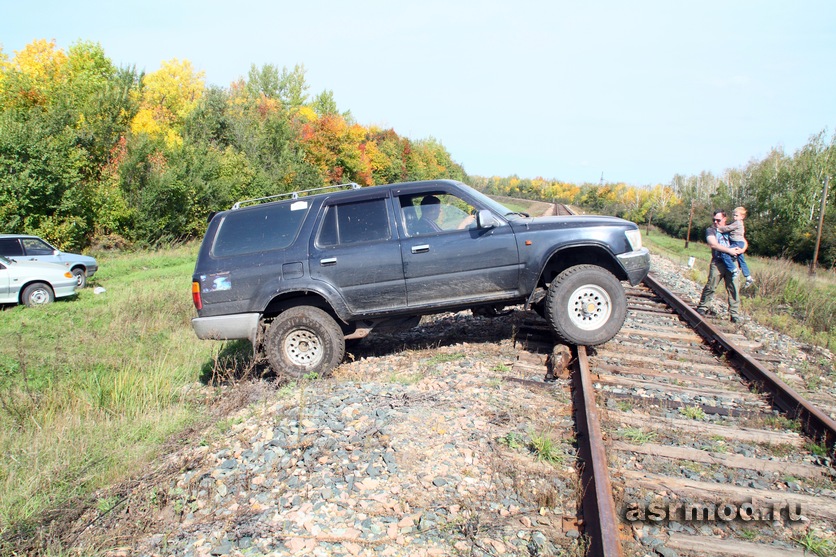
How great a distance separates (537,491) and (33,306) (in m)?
15.2

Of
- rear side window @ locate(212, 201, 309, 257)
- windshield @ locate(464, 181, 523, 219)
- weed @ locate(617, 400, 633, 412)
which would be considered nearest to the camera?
weed @ locate(617, 400, 633, 412)

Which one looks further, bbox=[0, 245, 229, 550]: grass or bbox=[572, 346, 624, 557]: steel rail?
bbox=[0, 245, 229, 550]: grass

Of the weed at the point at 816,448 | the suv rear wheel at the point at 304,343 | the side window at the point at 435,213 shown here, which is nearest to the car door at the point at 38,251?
the suv rear wheel at the point at 304,343

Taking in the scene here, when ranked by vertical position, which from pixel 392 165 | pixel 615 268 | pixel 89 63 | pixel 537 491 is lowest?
pixel 537 491

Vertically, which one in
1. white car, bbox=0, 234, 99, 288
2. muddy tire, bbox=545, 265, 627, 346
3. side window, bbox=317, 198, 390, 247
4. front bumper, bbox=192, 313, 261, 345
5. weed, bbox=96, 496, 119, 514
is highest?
side window, bbox=317, 198, 390, 247

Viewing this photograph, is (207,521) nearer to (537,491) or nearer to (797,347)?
(537,491)

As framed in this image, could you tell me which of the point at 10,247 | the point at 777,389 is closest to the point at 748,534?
the point at 777,389

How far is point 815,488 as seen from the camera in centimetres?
386

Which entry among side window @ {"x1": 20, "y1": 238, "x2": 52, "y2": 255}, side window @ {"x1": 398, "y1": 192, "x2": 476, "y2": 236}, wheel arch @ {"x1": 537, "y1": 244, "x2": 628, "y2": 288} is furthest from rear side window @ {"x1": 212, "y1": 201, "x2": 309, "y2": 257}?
side window @ {"x1": 20, "y1": 238, "x2": 52, "y2": 255}

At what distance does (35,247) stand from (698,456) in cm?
1937

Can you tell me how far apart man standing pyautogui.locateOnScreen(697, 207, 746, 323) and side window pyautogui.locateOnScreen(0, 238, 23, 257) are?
17.8 meters

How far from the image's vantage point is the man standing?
894 cm

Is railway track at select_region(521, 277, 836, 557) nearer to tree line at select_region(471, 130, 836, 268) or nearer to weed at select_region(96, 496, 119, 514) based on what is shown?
weed at select_region(96, 496, 119, 514)

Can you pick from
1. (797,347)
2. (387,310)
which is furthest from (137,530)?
(797,347)
